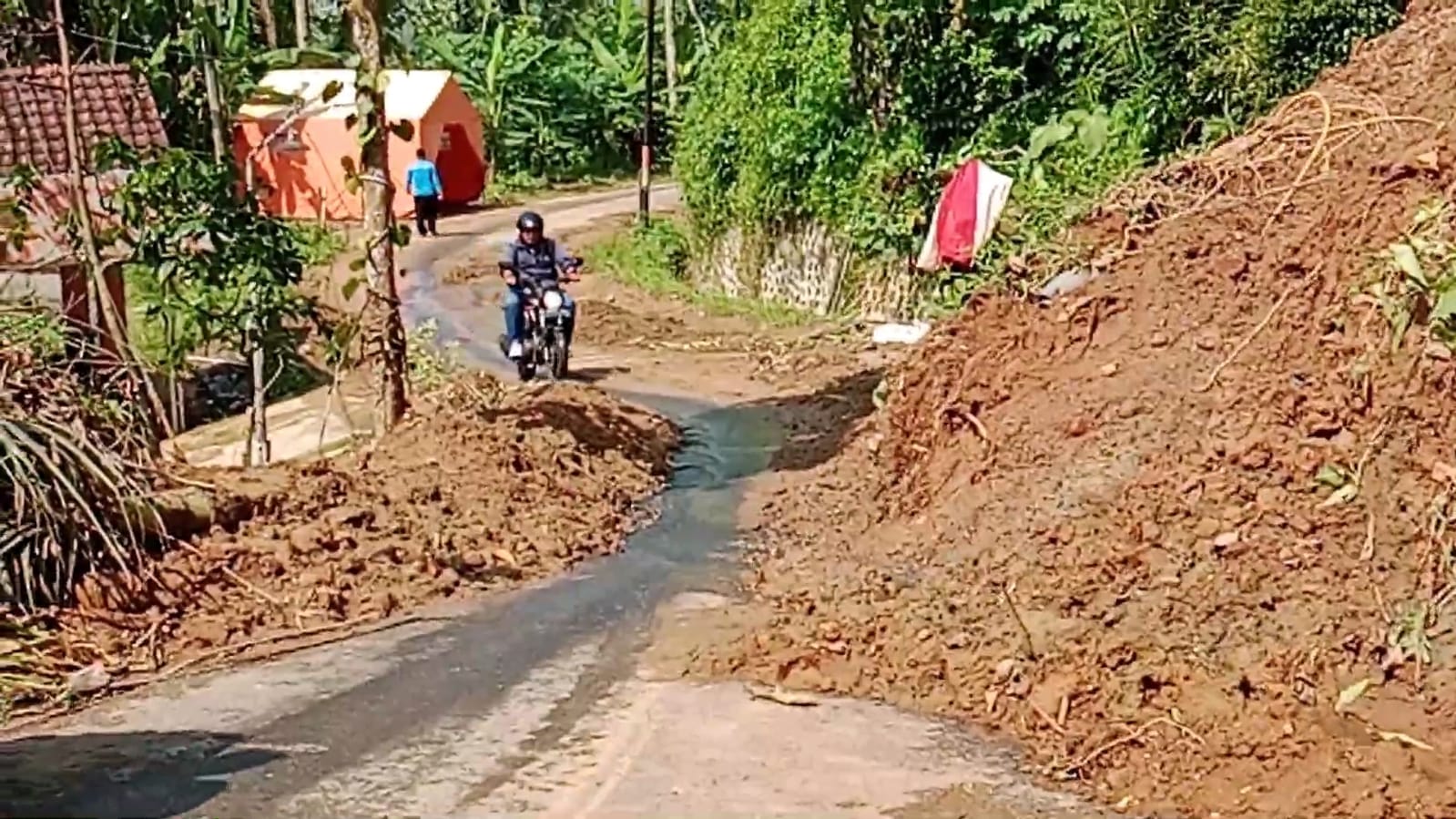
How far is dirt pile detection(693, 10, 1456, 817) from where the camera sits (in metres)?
5.78

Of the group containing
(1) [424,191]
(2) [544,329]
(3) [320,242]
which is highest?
(3) [320,242]

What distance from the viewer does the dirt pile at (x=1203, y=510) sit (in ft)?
19.0

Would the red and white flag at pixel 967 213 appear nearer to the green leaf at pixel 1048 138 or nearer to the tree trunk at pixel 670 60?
the green leaf at pixel 1048 138

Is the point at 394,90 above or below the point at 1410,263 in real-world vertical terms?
below

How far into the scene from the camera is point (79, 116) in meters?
14.1

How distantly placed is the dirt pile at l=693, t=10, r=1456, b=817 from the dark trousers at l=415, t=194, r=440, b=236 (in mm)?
19911

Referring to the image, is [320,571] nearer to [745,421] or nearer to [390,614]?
[390,614]

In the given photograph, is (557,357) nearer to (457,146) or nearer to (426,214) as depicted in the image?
(426,214)

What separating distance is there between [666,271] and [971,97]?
6686 mm

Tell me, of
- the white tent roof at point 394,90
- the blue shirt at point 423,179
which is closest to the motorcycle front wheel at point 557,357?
the blue shirt at point 423,179

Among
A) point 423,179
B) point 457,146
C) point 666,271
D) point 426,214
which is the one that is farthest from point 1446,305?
point 457,146

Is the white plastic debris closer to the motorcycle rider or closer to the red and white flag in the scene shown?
the red and white flag

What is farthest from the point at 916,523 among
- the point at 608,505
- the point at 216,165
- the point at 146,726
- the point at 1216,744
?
the point at 216,165

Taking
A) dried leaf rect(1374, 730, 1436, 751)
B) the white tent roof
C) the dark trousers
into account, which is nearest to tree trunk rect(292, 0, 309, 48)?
the white tent roof
